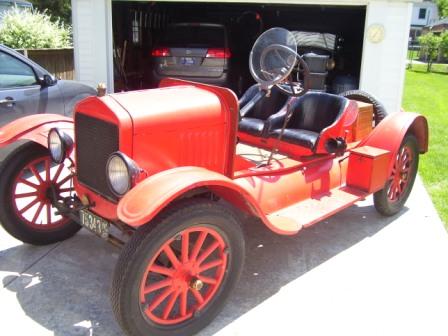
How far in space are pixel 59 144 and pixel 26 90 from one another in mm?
2400

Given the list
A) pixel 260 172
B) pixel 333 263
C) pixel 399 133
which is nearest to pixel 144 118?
pixel 260 172

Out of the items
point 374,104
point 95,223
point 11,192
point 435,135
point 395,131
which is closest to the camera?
point 95,223

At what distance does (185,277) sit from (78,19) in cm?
690

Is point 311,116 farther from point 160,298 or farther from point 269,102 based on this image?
point 160,298

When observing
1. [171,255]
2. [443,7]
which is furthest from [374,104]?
[443,7]

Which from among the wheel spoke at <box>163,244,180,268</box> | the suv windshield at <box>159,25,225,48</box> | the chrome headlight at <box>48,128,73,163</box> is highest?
the suv windshield at <box>159,25,225,48</box>

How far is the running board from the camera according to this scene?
10.7 ft

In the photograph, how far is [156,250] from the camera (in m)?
2.46

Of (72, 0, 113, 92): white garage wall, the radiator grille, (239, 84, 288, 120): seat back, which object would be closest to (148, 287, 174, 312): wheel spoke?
the radiator grille

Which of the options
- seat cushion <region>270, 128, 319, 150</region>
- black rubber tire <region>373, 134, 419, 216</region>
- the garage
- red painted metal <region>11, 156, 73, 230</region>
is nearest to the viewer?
red painted metal <region>11, 156, 73, 230</region>

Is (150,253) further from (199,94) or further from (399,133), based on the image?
(399,133)

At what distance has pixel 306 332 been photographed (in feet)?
9.42

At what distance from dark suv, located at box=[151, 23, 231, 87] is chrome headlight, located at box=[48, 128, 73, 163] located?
19.2ft

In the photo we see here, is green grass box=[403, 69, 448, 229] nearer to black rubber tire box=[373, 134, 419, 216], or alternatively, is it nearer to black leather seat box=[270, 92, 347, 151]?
black rubber tire box=[373, 134, 419, 216]
